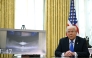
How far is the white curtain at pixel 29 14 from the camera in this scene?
543 cm

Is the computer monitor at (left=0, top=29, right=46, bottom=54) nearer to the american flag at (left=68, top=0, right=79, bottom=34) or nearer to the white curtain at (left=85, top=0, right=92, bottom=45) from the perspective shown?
the american flag at (left=68, top=0, right=79, bottom=34)

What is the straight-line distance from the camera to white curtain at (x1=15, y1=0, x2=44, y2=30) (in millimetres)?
5434

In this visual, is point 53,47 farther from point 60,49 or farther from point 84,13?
point 60,49

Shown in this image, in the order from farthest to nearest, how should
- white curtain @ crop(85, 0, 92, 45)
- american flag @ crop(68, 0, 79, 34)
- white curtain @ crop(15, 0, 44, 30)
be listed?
white curtain @ crop(85, 0, 92, 45) < white curtain @ crop(15, 0, 44, 30) < american flag @ crop(68, 0, 79, 34)

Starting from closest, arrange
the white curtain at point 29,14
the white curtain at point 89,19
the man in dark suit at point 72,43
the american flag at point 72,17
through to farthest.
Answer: the man in dark suit at point 72,43 → the american flag at point 72,17 → the white curtain at point 29,14 → the white curtain at point 89,19

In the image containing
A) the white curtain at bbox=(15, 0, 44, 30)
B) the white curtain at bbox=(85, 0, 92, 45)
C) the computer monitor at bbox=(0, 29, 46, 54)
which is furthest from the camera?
the white curtain at bbox=(85, 0, 92, 45)

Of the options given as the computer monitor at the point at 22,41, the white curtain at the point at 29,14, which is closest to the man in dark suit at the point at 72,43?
the computer monitor at the point at 22,41

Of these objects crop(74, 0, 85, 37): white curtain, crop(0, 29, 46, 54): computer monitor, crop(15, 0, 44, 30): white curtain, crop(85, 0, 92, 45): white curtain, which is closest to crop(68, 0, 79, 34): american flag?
crop(74, 0, 85, 37): white curtain

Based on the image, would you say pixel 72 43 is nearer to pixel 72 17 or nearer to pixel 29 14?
pixel 72 17

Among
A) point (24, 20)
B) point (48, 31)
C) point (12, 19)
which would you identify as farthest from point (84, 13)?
point (12, 19)

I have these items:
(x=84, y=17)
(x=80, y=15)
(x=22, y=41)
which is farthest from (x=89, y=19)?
(x=22, y=41)

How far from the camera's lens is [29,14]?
5484 mm

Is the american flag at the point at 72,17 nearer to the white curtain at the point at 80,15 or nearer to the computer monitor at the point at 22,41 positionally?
the white curtain at the point at 80,15

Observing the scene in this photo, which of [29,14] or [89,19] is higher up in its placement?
[29,14]
